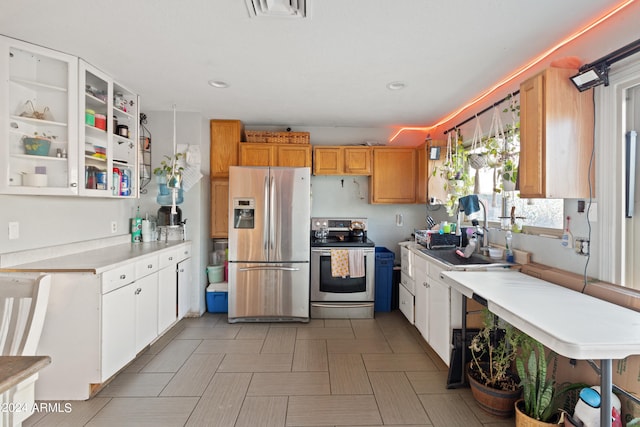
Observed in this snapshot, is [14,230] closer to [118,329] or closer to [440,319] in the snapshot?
[118,329]

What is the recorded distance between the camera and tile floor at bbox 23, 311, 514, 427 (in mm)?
1864

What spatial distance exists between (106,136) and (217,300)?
6.90 ft

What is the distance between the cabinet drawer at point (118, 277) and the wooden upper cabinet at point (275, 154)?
176cm

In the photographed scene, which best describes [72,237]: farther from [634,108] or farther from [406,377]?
[634,108]

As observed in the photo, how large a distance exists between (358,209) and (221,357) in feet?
8.08

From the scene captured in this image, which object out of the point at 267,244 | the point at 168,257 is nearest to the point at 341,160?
the point at 267,244

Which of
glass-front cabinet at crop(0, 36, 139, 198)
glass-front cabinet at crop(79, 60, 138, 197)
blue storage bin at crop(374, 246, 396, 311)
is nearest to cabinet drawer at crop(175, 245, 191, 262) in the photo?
glass-front cabinet at crop(79, 60, 138, 197)

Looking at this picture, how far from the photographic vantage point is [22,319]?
1.32 metres

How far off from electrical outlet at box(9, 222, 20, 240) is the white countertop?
3018mm

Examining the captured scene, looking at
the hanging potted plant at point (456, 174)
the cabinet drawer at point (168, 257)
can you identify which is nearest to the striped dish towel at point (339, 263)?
the hanging potted plant at point (456, 174)

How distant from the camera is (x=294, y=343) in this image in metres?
2.88

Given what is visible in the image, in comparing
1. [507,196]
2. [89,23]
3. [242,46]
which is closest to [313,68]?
[242,46]

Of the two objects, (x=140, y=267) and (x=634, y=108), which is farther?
(x=140, y=267)

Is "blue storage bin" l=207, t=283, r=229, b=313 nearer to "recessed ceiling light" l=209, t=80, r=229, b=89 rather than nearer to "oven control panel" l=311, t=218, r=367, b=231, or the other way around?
"oven control panel" l=311, t=218, r=367, b=231
